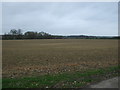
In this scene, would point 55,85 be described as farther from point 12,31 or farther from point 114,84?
point 12,31

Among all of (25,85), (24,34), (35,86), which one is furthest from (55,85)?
(24,34)

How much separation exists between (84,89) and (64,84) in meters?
0.90

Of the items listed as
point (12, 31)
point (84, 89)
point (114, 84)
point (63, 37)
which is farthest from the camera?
point (63, 37)

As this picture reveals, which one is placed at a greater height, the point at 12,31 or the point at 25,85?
the point at 12,31

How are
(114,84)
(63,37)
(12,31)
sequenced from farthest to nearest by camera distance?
(63,37) < (12,31) < (114,84)

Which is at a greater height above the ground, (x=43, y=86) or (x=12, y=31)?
(x=12, y=31)

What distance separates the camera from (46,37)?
129 metres

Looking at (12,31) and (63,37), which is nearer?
(12,31)

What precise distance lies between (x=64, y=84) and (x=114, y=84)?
166 centimetres

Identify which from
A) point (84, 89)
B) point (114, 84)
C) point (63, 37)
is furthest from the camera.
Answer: point (63, 37)

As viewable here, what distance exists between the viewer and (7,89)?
523 centimetres

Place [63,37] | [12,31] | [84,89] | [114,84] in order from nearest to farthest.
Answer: [84,89]
[114,84]
[12,31]
[63,37]

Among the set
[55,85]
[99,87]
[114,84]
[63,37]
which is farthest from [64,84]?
[63,37]

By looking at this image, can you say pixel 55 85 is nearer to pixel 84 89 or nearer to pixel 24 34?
pixel 84 89
